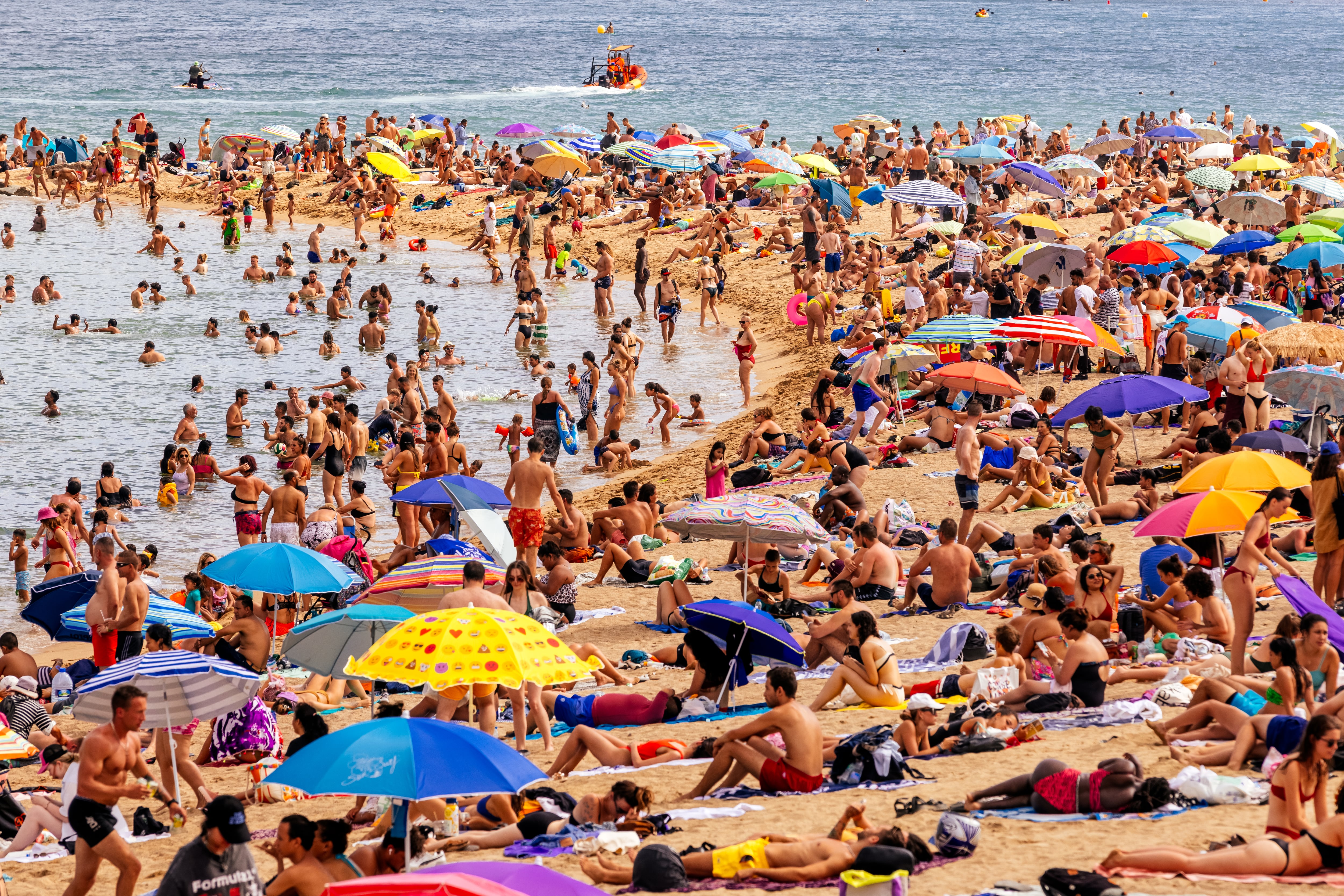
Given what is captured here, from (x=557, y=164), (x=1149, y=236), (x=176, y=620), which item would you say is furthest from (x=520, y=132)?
A: (x=176, y=620)

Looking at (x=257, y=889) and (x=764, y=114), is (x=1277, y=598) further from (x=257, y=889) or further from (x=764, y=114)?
(x=764, y=114)

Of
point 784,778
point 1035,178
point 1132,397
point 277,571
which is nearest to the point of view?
point 784,778

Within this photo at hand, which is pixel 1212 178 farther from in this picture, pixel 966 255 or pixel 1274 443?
pixel 1274 443

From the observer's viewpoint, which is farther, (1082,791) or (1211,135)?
(1211,135)

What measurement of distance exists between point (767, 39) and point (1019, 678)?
105254 mm

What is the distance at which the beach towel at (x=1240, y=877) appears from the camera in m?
5.87

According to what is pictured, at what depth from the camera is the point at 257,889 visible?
5652 mm

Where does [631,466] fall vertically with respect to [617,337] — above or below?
below

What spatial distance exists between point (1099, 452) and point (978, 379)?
92.1 inches

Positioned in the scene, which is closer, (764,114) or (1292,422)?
(1292,422)

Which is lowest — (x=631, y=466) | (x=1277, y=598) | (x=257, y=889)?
(x=631, y=466)

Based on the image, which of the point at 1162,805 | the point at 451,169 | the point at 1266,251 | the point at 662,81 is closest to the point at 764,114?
the point at 662,81

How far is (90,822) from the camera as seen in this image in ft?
21.9

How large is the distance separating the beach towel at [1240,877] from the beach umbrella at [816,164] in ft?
90.5
